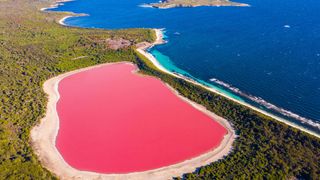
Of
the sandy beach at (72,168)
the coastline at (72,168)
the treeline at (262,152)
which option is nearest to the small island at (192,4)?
the sandy beach at (72,168)

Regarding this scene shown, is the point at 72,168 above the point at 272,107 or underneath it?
above

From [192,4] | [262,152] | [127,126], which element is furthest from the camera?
[192,4]

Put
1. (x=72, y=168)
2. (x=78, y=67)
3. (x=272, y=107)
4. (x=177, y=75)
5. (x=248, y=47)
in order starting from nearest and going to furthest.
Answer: (x=72, y=168)
(x=272, y=107)
(x=177, y=75)
(x=78, y=67)
(x=248, y=47)

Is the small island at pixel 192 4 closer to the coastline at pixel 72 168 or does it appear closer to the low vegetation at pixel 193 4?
the low vegetation at pixel 193 4

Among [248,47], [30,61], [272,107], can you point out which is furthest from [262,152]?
[30,61]

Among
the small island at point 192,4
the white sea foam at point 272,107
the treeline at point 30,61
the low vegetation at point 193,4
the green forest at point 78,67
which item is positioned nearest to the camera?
the green forest at point 78,67

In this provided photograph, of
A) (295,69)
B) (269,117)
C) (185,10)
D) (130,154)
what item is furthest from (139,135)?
(185,10)

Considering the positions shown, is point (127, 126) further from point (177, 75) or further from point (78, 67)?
point (78, 67)
